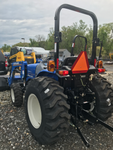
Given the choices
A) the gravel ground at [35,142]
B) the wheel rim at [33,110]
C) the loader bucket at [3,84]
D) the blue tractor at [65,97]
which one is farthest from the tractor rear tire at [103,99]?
the loader bucket at [3,84]

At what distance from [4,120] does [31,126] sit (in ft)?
3.69

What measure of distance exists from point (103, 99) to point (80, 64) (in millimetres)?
1004

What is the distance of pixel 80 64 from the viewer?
8.30 feet

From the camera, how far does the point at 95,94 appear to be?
9.67 feet

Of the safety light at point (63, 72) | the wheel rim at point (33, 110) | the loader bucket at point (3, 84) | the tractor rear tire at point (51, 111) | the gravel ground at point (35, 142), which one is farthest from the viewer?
the loader bucket at point (3, 84)

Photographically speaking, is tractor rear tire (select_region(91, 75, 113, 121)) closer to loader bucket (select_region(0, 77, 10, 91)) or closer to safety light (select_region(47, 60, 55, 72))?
safety light (select_region(47, 60, 55, 72))

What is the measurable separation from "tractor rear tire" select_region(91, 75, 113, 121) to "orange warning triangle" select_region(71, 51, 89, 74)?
2.01 ft

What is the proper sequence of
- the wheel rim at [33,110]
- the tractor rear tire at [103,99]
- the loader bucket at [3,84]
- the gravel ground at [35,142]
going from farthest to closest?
the loader bucket at [3,84]
the tractor rear tire at [103,99]
the wheel rim at [33,110]
the gravel ground at [35,142]

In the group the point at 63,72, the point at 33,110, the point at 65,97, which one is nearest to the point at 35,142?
the point at 33,110

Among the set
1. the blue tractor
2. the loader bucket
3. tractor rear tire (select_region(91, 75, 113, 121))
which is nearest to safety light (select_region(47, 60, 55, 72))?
the blue tractor

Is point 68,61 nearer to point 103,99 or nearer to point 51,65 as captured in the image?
point 51,65

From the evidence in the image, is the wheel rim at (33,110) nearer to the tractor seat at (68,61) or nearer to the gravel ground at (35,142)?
the gravel ground at (35,142)

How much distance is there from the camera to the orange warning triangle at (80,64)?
2.46 metres

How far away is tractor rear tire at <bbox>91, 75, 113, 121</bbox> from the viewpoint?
2.88 m
